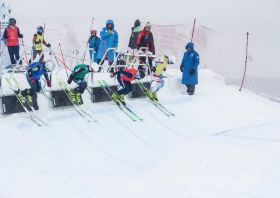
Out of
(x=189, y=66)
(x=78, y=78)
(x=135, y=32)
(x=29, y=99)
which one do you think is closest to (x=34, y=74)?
(x=29, y=99)

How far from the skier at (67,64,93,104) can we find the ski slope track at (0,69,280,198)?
14.1 inches

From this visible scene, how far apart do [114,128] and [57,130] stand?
125cm

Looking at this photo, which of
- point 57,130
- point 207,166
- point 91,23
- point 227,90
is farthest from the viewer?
point 91,23

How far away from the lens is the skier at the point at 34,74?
18.0 ft

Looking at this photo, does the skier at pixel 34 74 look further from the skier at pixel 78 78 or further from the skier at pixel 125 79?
the skier at pixel 125 79

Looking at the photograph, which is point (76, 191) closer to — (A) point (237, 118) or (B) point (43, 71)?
(B) point (43, 71)

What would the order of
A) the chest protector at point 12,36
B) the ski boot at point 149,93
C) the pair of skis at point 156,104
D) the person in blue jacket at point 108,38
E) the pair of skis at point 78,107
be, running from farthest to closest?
the person in blue jacket at point 108,38 → the ski boot at point 149,93 → the chest protector at point 12,36 → the pair of skis at point 156,104 → the pair of skis at point 78,107

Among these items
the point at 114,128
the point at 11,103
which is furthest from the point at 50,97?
the point at 114,128

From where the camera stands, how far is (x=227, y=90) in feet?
29.2

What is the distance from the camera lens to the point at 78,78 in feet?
19.6

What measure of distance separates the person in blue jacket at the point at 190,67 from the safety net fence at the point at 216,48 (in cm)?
158

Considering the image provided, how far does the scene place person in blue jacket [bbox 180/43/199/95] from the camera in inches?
314

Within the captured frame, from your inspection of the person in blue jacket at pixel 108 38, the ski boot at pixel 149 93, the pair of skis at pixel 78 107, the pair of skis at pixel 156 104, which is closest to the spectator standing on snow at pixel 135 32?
the person in blue jacket at pixel 108 38

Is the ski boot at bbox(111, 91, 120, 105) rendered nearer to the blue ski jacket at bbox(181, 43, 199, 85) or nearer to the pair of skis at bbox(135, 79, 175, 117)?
the pair of skis at bbox(135, 79, 175, 117)
